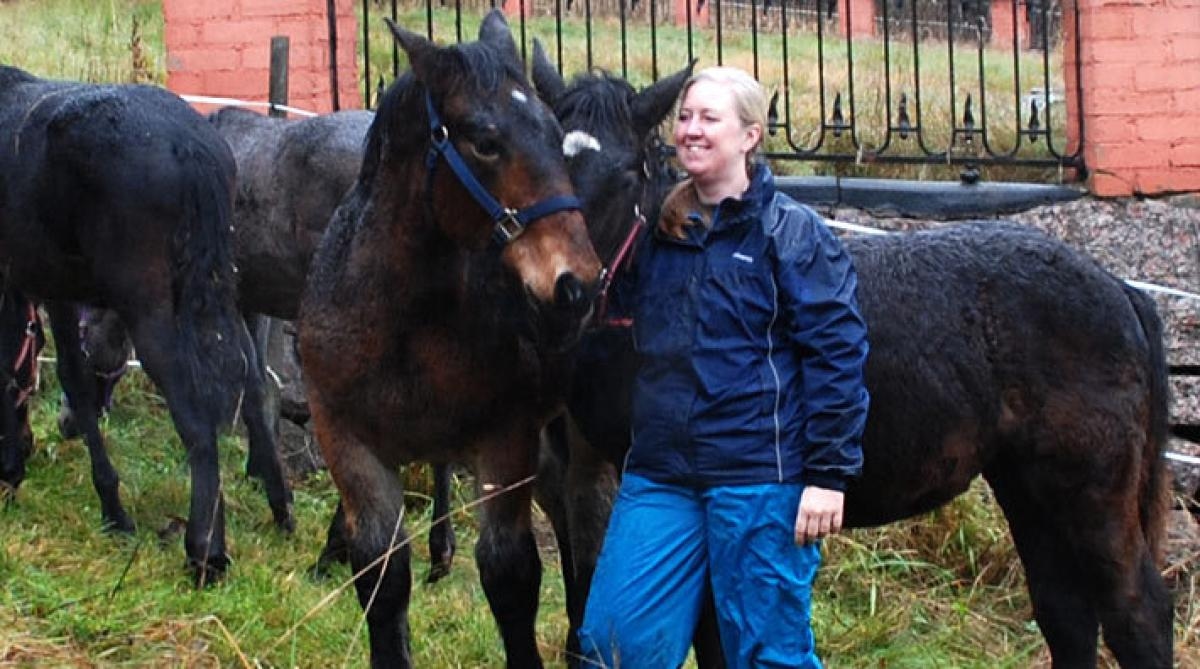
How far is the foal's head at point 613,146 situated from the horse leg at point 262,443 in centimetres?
303

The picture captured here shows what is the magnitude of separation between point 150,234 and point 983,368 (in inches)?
124

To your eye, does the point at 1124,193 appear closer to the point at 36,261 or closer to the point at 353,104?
the point at 353,104

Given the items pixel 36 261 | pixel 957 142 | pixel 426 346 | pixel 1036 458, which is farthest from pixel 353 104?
pixel 1036 458

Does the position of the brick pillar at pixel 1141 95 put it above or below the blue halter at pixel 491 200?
above

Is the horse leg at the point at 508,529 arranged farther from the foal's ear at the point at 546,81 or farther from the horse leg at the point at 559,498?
the foal's ear at the point at 546,81

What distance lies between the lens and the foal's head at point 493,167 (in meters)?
4.38

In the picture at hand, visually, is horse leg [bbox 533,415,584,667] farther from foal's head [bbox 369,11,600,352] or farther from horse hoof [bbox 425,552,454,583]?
horse hoof [bbox 425,552,454,583]

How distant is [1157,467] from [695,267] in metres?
1.80

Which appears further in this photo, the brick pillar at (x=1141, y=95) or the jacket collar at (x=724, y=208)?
the brick pillar at (x=1141, y=95)

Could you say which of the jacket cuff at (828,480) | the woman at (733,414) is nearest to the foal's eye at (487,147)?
the woman at (733,414)

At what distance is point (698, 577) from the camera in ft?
14.7

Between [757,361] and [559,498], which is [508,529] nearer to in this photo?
[559,498]

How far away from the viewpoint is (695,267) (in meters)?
4.43

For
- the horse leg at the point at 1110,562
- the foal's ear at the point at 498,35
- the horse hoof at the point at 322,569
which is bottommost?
the horse hoof at the point at 322,569
